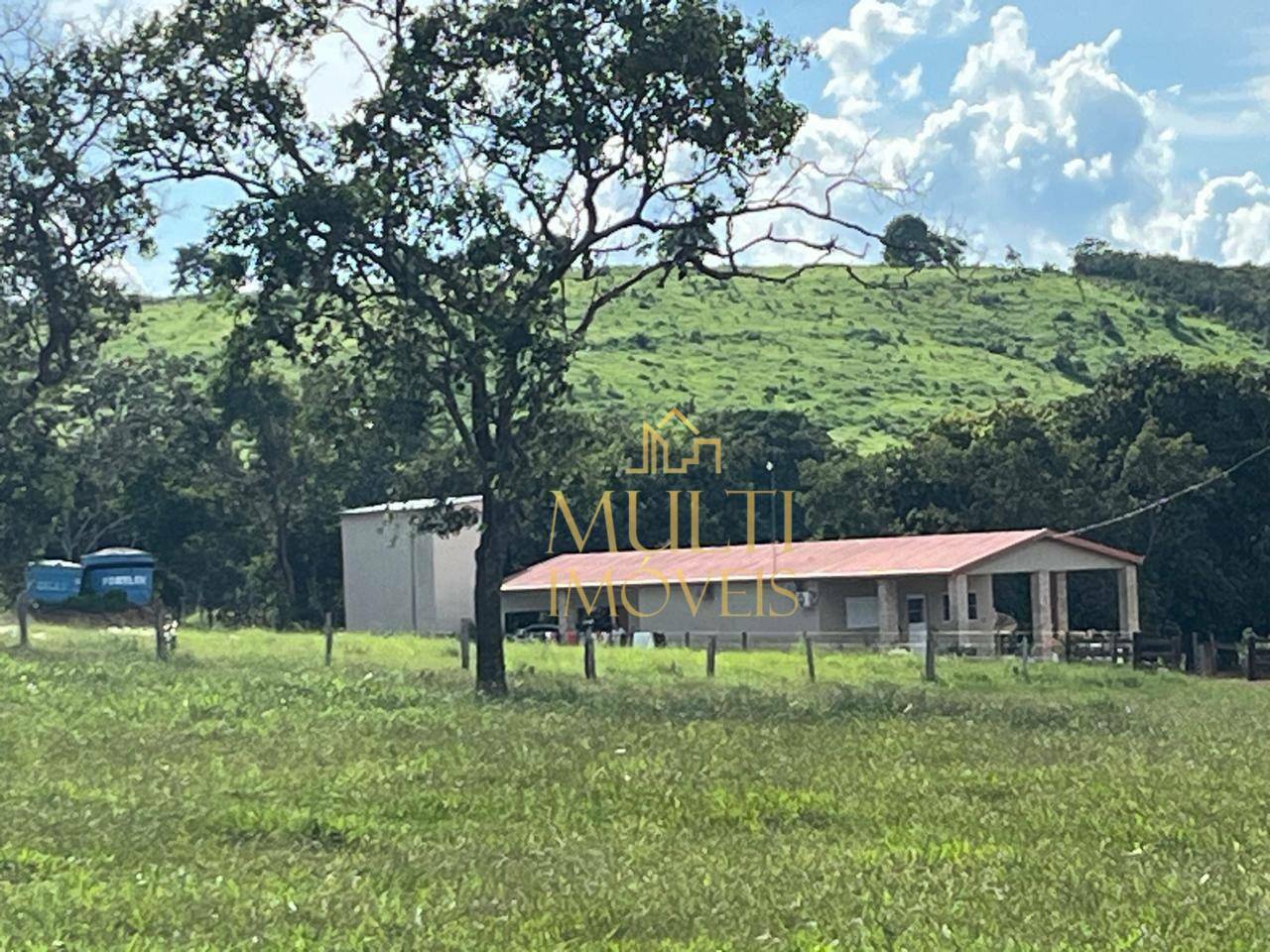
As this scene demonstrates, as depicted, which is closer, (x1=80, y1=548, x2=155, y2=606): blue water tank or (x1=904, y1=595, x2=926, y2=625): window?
(x1=904, y1=595, x2=926, y2=625): window

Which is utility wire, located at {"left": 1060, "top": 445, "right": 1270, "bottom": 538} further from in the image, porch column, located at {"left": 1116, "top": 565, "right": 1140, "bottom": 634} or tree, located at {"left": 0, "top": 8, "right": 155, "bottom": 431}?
tree, located at {"left": 0, "top": 8, "right": 155, "bottom": 431}

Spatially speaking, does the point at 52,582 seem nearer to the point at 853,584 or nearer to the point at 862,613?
the point at 853,584

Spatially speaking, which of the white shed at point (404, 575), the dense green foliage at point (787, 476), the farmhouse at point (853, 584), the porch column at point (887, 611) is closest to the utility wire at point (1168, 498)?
the dense green foliage at point (787, 476)

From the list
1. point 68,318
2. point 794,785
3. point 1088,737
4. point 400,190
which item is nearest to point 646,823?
point 794,785

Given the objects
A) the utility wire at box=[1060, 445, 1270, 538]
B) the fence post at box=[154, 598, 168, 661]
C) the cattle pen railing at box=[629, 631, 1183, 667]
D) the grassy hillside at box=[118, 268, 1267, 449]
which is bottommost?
the cattle pen railing at box=[629, 631, 1183, 667]

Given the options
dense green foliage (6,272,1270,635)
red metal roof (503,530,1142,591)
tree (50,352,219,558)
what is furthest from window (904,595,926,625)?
tree (50,352,219,558)

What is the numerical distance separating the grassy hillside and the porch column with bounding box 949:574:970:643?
38.1 metres

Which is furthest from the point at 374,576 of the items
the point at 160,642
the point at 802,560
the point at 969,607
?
the point at 160,642

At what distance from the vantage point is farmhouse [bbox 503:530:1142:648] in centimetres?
4878

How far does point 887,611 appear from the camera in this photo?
5103 centimetres

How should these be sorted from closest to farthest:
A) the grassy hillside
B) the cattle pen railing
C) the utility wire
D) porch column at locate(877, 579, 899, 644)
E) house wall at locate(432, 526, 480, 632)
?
the cattle pen railing
porch column at locate(877, 579, 899, 644)
the utility wire
house wall at locate(432, 526, 480, 632)
the grassy hillside

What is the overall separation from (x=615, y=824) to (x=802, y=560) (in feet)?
136

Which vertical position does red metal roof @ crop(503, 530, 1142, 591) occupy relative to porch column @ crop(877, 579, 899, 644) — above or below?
above

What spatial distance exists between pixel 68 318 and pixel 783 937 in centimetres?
2897
